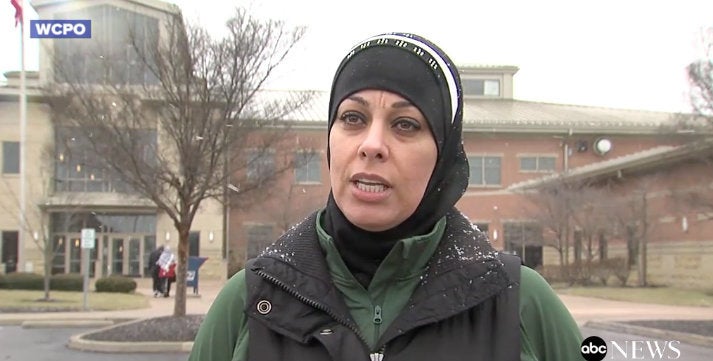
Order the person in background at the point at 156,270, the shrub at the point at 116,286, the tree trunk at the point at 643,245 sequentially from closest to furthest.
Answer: the person in background at the point at 156,270
the shrub at the point at 116,286
the tree trunk at the point at 643,245

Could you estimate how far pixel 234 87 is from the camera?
503 inches

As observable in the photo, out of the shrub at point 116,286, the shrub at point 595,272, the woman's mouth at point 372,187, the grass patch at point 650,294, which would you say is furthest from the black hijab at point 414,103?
the shrub at point 595,272

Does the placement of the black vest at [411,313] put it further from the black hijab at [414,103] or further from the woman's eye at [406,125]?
the woman's eye at [406,125]

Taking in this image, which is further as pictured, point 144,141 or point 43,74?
point 43,74

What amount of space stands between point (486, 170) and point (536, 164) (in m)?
2.74

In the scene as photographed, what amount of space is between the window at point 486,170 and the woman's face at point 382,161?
36809 mm

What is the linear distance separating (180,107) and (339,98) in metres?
11.4

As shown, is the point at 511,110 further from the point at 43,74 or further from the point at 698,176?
the point at 43,74

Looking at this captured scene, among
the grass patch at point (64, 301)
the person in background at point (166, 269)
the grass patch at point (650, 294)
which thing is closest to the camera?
the grass patch at point (64, 301)

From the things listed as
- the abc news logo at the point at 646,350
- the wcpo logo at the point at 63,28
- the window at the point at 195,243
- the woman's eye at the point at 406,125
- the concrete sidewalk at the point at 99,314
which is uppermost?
the wcpo logo at the point at 63,28

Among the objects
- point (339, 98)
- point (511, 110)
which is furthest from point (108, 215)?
point (339, 98)

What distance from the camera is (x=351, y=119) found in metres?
1.80

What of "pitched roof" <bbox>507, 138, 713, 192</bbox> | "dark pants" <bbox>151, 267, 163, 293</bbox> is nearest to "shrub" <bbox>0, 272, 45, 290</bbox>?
"dark pants" <bbox>151, 267, 163, 293</bbox>

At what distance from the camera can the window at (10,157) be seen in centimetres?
3316
